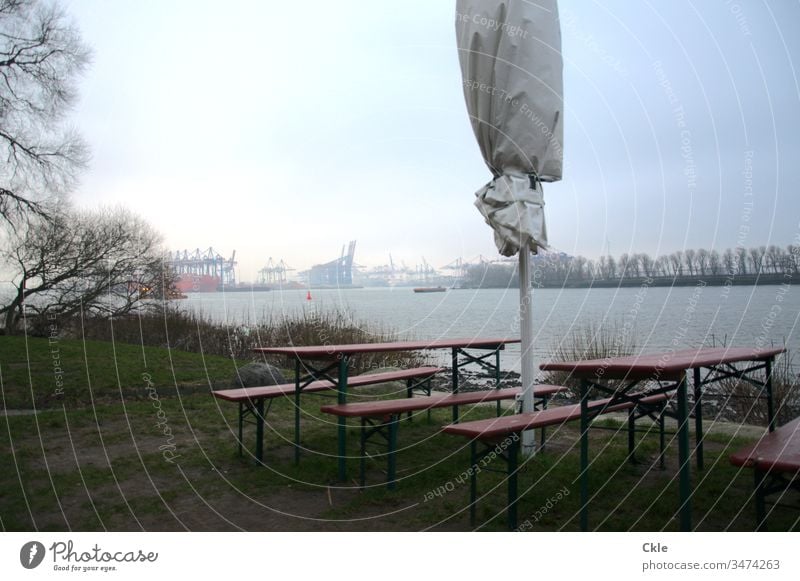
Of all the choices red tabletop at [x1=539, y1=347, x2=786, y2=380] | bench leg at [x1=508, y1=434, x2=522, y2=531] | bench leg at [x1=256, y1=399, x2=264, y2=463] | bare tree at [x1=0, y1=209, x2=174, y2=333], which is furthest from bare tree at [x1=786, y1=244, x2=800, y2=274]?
bare tree at [x1=0, y1=209, x2=174, y2=333]

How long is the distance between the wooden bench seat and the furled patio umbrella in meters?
1.87

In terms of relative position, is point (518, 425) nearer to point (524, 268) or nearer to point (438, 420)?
point (524, 268)

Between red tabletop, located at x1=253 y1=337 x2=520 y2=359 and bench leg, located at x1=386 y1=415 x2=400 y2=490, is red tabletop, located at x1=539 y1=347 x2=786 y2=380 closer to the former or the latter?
bench leg, located at x1=386 y1=415 x2=400 y2=490

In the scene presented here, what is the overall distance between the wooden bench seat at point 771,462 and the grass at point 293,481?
411 millimetres

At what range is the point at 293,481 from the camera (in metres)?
4.43

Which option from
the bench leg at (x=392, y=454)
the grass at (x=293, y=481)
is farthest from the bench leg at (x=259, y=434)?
the bench leg at (x=392, y=454)

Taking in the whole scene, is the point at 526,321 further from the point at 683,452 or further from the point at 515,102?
the point at 683,452

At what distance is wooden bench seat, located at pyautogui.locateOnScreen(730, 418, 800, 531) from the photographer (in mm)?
Answer: 2549

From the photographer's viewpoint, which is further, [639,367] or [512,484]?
[512,484]

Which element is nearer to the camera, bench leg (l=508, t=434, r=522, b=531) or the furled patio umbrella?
bench leg (l=508, t=434, r=522, b=531)

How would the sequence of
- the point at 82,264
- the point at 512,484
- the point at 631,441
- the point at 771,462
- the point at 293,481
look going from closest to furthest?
the point at 771,462 < the point at 512,484 < the point at 293,481 < the point at 631,441 < the point at 82,264

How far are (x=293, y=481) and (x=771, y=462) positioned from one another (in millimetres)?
2978

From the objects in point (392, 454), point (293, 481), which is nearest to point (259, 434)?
point (293, 481)
